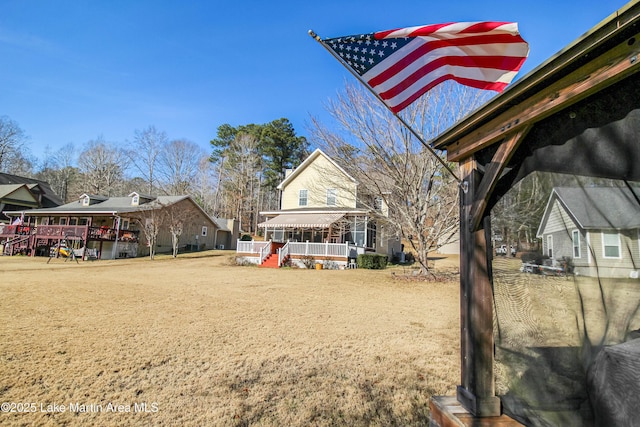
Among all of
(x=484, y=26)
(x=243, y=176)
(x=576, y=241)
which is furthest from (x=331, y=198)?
(x=243, y=176)

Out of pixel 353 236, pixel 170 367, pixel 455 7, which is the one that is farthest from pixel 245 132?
pixel 170 367

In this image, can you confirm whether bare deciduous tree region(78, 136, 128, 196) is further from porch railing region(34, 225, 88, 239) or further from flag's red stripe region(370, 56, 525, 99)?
flag's red stripe region(370, 56, 525, 99)

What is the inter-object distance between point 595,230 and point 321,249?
16.2 metres

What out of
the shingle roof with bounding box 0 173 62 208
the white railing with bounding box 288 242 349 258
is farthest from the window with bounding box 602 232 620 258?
the shingle roof with bounding box 0 173 62 208

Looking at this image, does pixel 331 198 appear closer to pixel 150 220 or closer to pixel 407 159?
pixel 407 159

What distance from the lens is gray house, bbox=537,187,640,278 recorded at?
76.3 inches

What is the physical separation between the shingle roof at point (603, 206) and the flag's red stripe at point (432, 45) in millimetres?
1399

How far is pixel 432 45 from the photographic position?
288cm

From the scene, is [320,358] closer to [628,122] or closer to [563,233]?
[563,233]

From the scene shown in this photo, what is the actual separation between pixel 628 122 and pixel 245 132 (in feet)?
139

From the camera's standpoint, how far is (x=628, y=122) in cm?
170

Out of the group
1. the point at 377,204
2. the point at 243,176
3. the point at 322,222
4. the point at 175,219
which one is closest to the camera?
the point at 377,204

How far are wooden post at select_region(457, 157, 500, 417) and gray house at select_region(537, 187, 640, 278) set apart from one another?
1.49ft

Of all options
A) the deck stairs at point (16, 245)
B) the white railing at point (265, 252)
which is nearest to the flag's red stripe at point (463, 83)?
the white railing at point (265, 252)
